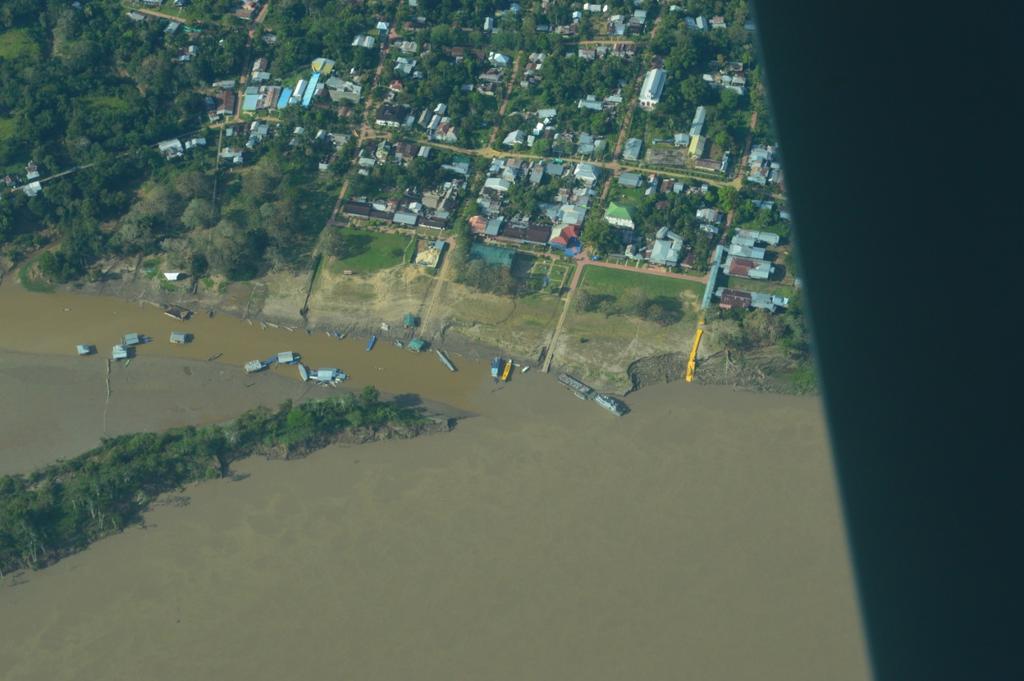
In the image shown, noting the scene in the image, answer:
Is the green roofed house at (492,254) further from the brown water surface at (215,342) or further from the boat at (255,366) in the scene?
the boat at (255,366)

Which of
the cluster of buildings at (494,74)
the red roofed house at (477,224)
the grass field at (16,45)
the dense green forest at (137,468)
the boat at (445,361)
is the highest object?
the cluster of buildings at (494,74)

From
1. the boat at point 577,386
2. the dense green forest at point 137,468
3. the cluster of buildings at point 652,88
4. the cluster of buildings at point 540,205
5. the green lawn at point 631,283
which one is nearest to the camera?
the dense green forest at point 137,468

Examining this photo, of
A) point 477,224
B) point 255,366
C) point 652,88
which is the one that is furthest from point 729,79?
point 255,366

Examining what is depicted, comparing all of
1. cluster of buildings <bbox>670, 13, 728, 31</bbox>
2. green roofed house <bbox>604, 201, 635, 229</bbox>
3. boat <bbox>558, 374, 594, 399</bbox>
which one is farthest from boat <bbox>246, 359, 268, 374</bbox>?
cluster of buildings <bbox>670, 13, 728, 31</bbox>

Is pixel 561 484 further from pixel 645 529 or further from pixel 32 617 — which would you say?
pixel 32 617

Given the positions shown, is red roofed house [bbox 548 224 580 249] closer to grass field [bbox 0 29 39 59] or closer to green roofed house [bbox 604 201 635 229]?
green roofed house [bbox 604 201 635 229]

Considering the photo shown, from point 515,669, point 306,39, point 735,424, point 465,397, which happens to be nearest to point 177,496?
point 465,397

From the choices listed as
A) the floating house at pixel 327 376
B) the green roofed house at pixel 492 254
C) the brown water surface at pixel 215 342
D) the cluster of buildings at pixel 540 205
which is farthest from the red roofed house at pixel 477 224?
the floating house at pixel 327 376
